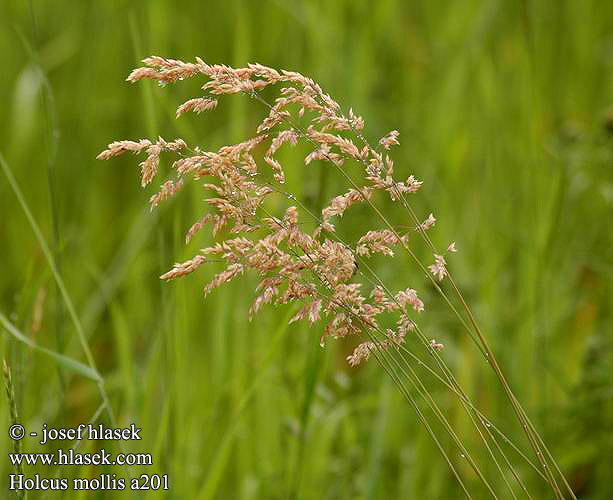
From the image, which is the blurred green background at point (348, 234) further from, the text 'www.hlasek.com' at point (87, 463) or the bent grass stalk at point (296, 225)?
the bent grass stalk at point (296, 225)

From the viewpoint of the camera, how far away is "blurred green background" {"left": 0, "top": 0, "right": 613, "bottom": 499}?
1.65 meters

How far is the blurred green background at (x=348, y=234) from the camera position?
1.65 meters

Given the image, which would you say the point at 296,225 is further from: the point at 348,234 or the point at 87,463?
the point at 348,234

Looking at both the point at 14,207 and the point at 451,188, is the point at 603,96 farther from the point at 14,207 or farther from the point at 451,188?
the point at 14,207

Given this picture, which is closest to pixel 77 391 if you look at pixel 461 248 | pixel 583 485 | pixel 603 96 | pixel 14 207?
pixel 14 207

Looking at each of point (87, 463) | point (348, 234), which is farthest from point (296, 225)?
point (348, 234)

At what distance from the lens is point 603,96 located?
124 inches

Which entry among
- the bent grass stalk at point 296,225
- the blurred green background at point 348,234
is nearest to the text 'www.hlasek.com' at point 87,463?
the blurred green background at point 348,234

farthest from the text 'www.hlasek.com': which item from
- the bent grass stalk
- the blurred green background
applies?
the bent grass stalk

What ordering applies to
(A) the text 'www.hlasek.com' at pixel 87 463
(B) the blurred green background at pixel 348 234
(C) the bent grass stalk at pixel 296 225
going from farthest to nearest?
(B) the blurred green background at pixel 348 234 < (A) the text 'www.hlasek.com' at pixel 87 463 < (C) the bent grass stalk at pixel 296 225

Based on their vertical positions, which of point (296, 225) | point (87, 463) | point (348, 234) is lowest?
point (87, 463)

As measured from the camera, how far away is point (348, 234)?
2.36 metres

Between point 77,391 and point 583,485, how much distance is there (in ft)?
4.57

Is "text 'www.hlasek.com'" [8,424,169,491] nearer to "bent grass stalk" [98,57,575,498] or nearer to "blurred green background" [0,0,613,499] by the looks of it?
"blurred green background" [0,0,613,499]
